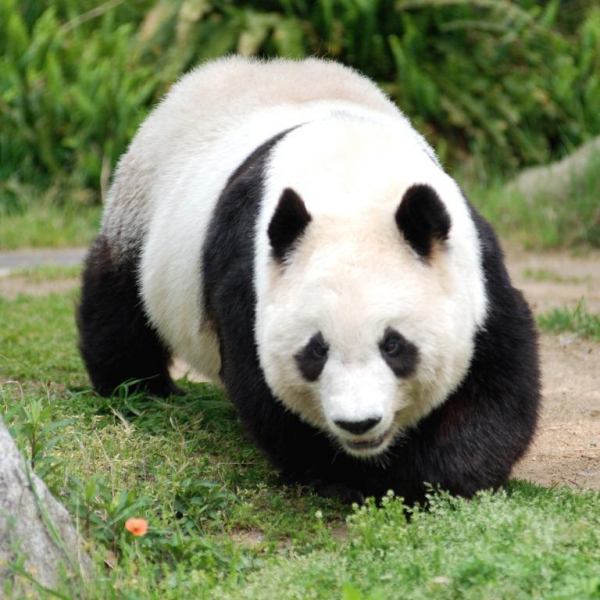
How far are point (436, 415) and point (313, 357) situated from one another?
2.58ft

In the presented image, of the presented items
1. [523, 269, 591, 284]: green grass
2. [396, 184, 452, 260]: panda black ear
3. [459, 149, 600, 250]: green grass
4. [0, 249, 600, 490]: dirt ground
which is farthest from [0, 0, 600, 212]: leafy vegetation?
[396, 184, 452, 260]: panda black ear

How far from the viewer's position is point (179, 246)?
5.67m

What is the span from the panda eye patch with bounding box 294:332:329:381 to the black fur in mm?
514

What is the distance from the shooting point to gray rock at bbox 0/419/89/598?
12.1 feet

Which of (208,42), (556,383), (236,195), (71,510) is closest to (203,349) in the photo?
(236,195)

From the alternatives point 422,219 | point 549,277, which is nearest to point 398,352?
point 422,219

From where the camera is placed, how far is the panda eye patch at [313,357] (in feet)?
13.7

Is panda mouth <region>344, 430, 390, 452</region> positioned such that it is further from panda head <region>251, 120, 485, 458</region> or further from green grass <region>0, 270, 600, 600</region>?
green grass <region>0, 270, 600, 600</region>

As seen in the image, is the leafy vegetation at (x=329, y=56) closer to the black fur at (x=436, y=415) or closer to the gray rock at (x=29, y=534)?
the black fur at (x=436, y=415)

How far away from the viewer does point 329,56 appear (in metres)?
12.4

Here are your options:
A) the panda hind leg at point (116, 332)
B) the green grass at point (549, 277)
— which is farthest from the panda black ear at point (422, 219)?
the green grass at point (549, 277)

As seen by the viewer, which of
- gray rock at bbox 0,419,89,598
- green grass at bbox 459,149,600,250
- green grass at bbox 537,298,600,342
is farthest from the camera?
green grass at bbox 459,149,600,250

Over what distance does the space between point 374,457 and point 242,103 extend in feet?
6.97

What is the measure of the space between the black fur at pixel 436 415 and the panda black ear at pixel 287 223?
1.38ft
